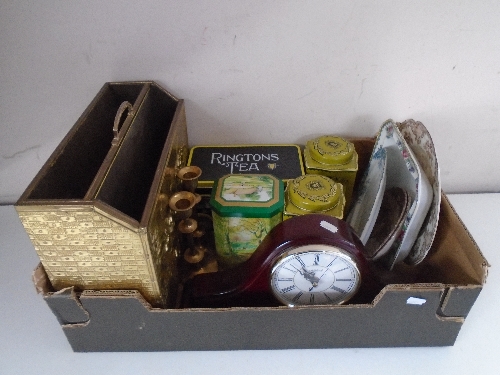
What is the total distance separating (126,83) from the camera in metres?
0.75

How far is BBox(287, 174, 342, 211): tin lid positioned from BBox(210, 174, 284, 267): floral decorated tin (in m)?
0.02

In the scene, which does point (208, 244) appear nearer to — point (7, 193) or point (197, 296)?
point (197, 296)

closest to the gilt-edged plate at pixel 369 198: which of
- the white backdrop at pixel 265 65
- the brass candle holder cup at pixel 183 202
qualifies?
the white backdrop at pixel 265 65

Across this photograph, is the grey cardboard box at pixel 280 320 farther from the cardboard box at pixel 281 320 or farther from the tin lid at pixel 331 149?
the tin lid at pixel 331 149

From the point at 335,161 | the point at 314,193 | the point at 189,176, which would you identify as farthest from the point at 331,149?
the point at 189,176

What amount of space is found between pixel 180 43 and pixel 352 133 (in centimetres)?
39

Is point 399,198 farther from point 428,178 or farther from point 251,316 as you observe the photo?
point 251,316

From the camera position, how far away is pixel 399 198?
66 cm

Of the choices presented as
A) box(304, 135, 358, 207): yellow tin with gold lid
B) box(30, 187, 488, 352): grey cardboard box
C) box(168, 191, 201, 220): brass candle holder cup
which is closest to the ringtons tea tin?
box(304, 135, 358, 207): yellow tin with gold lid

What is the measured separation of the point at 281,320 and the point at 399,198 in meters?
0.29

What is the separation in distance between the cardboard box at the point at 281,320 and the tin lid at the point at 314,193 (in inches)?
6.3

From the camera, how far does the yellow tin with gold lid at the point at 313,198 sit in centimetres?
63

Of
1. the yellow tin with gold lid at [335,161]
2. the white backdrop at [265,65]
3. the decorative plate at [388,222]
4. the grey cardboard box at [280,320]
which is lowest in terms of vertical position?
the grey cardboard box at [280,320]

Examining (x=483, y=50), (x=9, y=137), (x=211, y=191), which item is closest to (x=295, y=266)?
(x=211, y=191)
